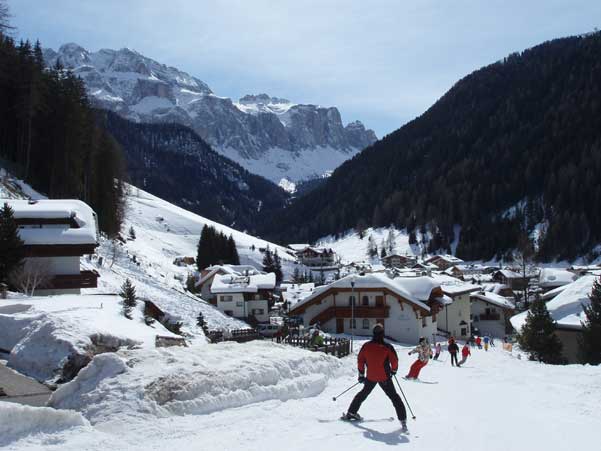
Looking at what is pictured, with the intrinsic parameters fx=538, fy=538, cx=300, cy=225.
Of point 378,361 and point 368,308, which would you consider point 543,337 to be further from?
point 378,361

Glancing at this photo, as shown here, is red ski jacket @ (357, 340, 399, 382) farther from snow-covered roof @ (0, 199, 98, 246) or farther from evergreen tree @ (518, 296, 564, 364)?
evergreen tree @ (518, 296, 564, 364)

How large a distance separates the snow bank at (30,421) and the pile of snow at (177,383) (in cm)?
77

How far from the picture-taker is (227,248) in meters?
110

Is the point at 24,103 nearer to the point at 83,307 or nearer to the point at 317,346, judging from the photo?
the point at 83,307

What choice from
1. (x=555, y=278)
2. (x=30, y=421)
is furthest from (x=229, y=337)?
(x=555, y=278)

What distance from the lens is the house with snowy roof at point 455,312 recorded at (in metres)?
62.7

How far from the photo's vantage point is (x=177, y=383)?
11.2 meters

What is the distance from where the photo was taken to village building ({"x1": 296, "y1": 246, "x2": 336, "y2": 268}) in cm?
16812

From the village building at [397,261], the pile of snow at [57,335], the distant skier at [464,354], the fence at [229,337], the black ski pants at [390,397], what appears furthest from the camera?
the village building at [397,261]

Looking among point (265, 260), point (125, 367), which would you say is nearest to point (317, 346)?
point (125, 367)

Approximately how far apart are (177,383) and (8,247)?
66.7 ft

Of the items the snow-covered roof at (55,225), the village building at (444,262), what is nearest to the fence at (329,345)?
the snow-covered roof at (55,225)

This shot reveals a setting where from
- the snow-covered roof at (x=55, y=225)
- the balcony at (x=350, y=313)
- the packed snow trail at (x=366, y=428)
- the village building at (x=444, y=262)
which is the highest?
the village building at (x=444, y=262)

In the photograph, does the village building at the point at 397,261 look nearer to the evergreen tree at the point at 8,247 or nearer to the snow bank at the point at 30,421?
the evergreen tree at the point at 8,247
